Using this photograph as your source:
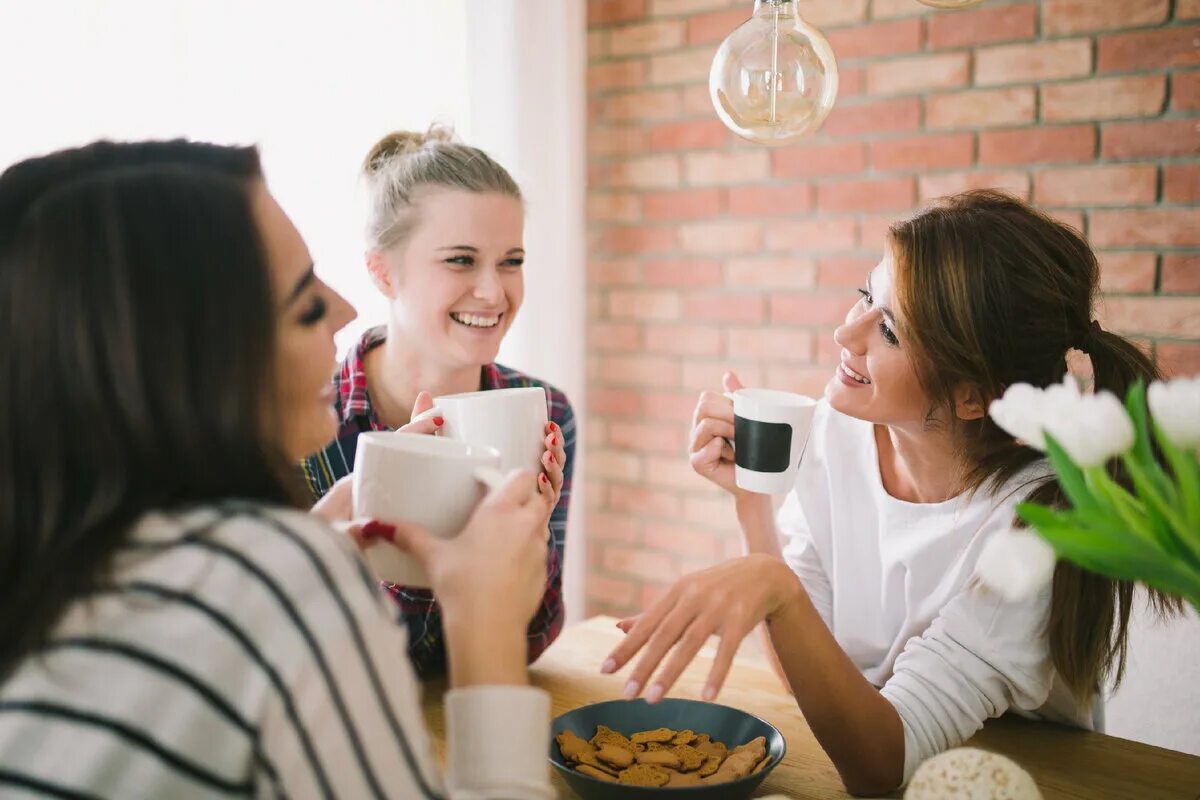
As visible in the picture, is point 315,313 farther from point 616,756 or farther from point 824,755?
point 824,755

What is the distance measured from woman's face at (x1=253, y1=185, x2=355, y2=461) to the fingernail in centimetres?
8

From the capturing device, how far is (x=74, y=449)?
2.15 feet

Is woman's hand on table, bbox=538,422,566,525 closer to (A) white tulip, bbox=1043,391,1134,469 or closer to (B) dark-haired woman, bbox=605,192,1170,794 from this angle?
(B) dark-haired woman, bbox=605,192,1170,794

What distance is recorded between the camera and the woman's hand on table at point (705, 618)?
925mm

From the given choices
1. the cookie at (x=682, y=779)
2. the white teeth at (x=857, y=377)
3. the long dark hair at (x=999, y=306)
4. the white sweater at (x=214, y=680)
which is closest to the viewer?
the white sweater at (x=214, y=680)

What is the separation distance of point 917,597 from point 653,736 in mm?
561

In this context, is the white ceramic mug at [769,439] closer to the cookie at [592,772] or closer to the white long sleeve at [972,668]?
the white long sleeve at [972,668]

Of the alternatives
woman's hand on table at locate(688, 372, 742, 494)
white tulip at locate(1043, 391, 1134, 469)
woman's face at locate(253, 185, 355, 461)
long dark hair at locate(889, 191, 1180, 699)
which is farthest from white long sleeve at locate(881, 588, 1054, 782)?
woman's face at locate(253, 185, 355, 461)

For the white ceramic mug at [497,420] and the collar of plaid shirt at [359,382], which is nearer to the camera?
the white ceramic mug at [497,420]

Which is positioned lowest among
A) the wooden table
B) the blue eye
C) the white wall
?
the wooden table

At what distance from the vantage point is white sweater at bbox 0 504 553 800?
1.91ft

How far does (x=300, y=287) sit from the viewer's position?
76cm

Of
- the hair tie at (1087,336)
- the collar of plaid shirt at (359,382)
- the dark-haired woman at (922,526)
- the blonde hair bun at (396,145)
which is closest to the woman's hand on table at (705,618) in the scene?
the dark-haired woman at (922,526)

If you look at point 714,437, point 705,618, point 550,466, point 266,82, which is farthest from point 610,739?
point 266,82
